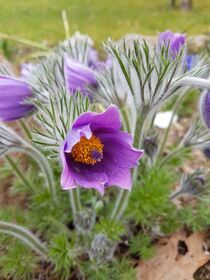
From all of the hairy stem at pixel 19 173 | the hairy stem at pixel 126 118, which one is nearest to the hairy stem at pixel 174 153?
the hairy stem at pixel 126 118

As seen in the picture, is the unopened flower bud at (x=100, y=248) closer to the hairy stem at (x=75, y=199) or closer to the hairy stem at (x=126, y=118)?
the hairy stem at (x=75, y=199)

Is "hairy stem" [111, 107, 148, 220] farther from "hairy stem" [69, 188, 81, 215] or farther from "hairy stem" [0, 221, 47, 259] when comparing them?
"hairy stem" [0, 221, 47, 259]

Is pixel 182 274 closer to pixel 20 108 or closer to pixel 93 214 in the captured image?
pixel 93 214

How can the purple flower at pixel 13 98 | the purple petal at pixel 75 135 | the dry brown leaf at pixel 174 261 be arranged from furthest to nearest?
1. the dry brown leaf at pixel 174 261
2. the purple flower at pixel 13 98
3. the purple petal at pixel 75 135

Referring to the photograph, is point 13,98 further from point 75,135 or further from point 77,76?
point 75,135

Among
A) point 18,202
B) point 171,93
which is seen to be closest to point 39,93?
point 171,93

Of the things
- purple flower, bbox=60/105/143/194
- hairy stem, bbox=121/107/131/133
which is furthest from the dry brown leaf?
purple flower, bbox=60/105/143/194

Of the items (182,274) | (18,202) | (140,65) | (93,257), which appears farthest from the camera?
(18,202)
